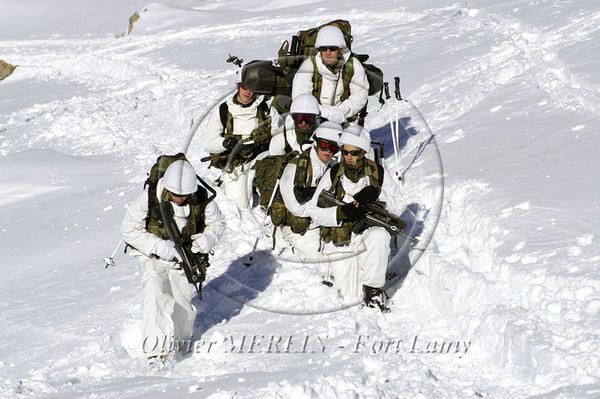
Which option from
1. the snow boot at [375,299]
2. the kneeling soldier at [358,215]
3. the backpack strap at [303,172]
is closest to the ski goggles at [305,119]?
the backpack strap at [303,172]

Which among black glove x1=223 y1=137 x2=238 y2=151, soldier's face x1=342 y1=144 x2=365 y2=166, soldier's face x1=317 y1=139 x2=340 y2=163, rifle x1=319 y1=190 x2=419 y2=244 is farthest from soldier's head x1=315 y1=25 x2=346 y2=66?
rifle x1=319 y1=190 x2=419 y2=244

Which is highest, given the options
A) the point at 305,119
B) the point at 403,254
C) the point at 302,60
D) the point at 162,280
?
the point at 302,60

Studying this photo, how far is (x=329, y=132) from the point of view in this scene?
9.10m

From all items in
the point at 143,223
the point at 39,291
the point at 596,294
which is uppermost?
the point at 143,223

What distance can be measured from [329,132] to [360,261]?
1.31 metres

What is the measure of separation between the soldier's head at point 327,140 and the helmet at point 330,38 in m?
1.95

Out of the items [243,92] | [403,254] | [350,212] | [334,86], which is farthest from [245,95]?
[350,212]

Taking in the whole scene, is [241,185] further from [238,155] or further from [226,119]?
[226,119]

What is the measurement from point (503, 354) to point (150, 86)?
14.7 meters

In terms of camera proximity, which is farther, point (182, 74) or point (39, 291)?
point (182, 74)

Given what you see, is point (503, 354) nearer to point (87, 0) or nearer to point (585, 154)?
point (585, 154)

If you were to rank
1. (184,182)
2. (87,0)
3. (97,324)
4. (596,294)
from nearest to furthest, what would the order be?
1. (596,294)
2. (184,182)
3. (97,324)
4. (87,0)

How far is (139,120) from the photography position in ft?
59.3

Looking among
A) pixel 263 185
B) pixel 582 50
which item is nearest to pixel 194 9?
pixel 582 50
